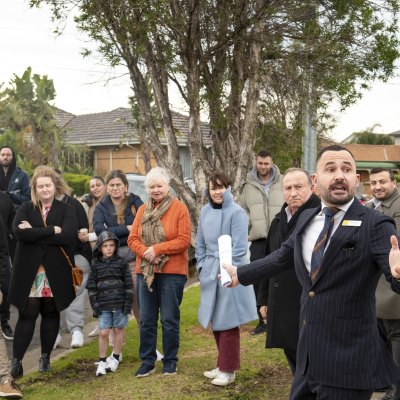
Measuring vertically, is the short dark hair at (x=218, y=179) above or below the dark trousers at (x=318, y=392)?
above

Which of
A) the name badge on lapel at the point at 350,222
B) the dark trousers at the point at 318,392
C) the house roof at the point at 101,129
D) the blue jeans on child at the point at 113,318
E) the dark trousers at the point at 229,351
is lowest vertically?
the dark trousers at the point at 229,351

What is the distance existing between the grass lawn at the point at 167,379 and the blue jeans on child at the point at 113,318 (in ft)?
1.53

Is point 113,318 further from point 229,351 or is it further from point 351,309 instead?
point 351,309

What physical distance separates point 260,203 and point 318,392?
4.96 m

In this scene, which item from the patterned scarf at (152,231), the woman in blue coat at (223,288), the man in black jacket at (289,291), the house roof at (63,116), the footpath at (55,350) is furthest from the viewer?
the house roof at (63,116)

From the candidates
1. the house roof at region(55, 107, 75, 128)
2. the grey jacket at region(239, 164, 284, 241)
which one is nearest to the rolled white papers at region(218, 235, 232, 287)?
the grey jacket at region(239, 164, 284, 241)

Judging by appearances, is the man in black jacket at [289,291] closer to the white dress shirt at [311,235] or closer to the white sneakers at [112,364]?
the white dress shirt at [311,235]

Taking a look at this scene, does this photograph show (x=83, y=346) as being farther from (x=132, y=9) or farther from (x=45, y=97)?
(x=45, y=97)

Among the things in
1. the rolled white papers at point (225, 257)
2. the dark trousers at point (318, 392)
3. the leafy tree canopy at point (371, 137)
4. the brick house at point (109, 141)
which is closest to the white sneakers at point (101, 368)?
the rolled white papers at point (225, 257)

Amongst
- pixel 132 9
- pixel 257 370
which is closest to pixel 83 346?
pixel 257 370

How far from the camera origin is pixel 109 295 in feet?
24.6

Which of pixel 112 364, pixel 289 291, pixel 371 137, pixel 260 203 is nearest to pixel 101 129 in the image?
pixel 371 137

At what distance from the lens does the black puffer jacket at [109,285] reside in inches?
295

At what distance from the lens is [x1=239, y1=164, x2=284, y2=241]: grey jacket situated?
28.6 ft
